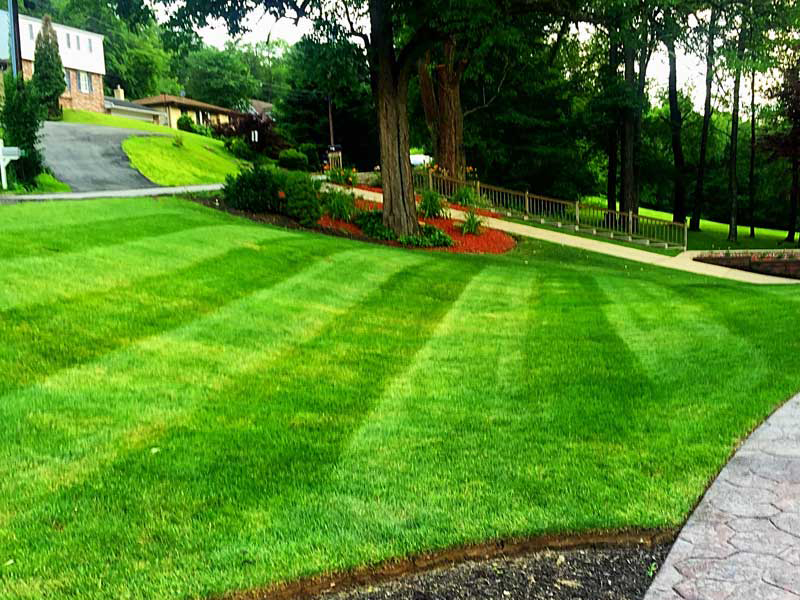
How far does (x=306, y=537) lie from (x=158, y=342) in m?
3.64

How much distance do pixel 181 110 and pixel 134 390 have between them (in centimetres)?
6208

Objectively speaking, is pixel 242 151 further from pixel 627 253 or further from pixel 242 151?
pixel 627 253

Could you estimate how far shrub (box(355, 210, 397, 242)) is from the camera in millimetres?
17859

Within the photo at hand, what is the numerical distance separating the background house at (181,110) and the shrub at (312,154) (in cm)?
2570

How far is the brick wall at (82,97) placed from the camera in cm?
5278

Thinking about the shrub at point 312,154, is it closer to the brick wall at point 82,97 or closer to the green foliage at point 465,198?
the green foliage at point 465,198

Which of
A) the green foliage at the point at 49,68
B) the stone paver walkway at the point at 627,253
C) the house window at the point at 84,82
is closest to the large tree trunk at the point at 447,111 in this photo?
the stone paver walkway at the point at 627,253

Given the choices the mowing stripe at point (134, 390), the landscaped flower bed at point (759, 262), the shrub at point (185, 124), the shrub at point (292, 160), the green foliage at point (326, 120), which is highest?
the shrub at point (185, 124)

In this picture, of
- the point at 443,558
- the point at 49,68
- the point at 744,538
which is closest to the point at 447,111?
the point at 744,538

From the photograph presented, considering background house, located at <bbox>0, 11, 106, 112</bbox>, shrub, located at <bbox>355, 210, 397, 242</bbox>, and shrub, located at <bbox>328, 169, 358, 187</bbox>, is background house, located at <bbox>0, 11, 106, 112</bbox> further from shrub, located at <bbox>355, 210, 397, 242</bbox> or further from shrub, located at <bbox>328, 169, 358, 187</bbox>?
shrub, located at <bbox>355, 210, 397, 242</bbox>

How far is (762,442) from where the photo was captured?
491 cm

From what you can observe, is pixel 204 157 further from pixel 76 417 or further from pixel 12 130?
pixel 76 417

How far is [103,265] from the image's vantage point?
9023 mm

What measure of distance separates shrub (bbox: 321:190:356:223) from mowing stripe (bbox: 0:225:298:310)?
21.6ft
